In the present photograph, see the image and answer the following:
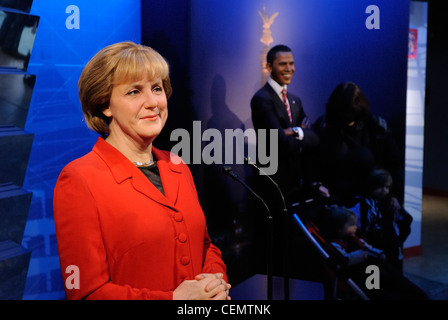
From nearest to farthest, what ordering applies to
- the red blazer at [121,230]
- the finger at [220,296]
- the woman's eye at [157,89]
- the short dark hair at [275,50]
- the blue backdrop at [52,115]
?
1. the red blazer at [121,230]
2. the finger at [220,296]
3. the woman's eye at [157,89]
4. the blue backdrop at [52,115]
5. the short dark hair at [275,50]

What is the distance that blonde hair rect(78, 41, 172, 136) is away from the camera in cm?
146

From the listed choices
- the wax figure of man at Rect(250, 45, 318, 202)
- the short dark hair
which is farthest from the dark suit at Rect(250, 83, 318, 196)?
the short dark hair

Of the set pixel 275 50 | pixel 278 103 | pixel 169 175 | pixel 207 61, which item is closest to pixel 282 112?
pixel 278 103

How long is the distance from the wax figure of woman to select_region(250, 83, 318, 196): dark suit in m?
1.51

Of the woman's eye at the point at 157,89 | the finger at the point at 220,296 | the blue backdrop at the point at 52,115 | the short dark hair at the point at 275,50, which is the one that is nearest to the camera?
the finger at the point at 220,296

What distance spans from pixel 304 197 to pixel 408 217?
3.45 ft

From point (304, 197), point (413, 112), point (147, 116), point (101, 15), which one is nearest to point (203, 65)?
point (101, 15)

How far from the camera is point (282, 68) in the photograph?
305cm

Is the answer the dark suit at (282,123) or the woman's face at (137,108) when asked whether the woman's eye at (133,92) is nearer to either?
the woman's face at (137,108)

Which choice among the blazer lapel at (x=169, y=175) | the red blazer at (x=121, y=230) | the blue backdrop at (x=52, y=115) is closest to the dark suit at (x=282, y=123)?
the blue backdrop at (x=52, y=115)

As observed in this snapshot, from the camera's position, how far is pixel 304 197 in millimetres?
3193

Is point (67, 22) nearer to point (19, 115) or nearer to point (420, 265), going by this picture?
point (19, 115)

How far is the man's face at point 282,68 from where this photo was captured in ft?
9.96

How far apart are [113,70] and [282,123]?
1.79m
